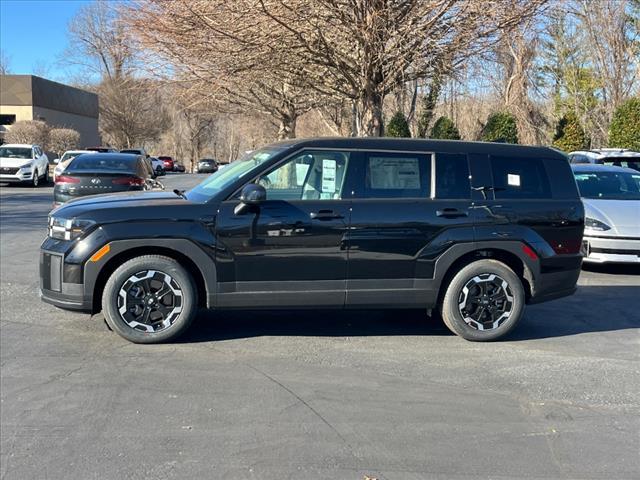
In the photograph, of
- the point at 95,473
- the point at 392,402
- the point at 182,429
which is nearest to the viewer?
the point at 95,473

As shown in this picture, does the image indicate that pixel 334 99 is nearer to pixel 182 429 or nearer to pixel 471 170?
pixel 471 170

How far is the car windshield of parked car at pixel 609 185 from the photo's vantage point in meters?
10.1

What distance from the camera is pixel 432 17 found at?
37.0 feet

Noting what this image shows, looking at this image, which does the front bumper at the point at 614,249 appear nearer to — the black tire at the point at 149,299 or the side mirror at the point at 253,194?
the side mirror at the point at 253,194

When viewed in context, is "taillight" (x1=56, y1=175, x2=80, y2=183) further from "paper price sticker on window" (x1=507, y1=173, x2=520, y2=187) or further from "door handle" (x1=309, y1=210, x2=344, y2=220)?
"paper price sticker on window" (x1=507, y1=173, x2=520, y2=187)

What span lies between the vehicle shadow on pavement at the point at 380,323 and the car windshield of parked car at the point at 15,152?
21.8 meters

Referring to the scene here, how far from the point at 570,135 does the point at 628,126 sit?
3.49 m

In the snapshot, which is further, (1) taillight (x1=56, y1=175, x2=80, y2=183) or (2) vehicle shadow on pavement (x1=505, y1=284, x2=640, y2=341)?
(1) taillight (x1=56, y1=175, x2=80, y2=183)

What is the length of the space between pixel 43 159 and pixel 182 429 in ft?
85.7

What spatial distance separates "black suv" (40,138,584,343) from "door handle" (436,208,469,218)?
1cm

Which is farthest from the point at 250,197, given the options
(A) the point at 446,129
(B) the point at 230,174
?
(A) the point at 446,129

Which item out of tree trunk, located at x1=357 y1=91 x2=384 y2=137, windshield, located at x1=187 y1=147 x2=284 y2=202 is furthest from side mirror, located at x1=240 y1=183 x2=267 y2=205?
tree trunk, located at x1=357 y1=91 x2=384 y2=137

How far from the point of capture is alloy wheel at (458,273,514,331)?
588 cm

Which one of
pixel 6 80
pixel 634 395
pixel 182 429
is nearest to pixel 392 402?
pixel 182 429
